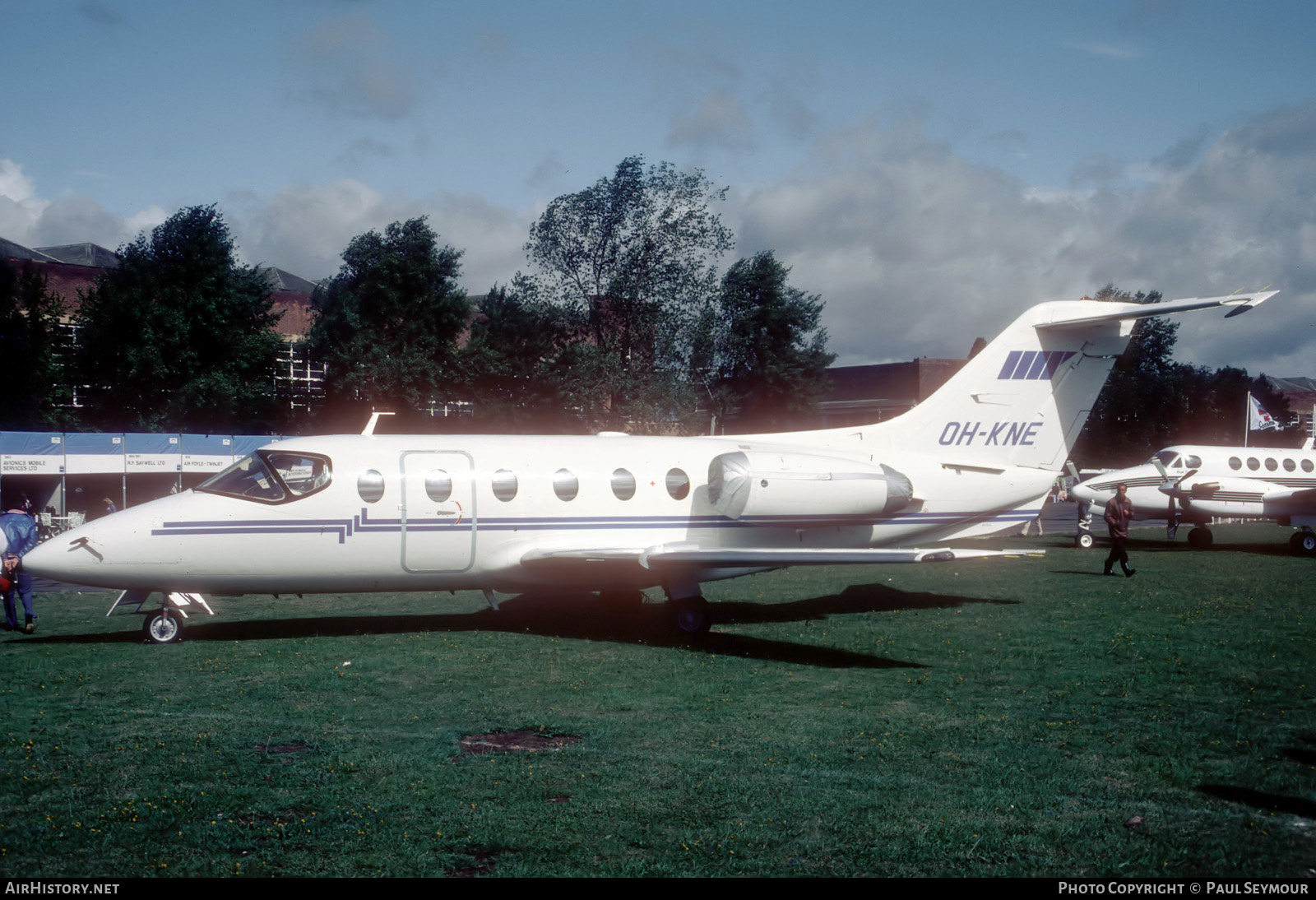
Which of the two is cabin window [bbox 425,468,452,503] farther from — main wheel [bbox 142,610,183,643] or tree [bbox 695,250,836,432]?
tree [bbox 695,250,836,432]

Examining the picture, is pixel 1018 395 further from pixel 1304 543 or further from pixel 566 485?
pixel 1304 543

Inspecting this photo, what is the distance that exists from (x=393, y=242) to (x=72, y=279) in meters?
24.9

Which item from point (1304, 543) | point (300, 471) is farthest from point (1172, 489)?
point (300, 471)

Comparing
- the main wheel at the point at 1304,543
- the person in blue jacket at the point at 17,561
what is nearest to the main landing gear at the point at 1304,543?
the main wheel at the point at 1304,543

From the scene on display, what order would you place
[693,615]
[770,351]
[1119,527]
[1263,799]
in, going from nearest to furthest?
[1263,799]
[693,615]
[1119,527]
[770,351]

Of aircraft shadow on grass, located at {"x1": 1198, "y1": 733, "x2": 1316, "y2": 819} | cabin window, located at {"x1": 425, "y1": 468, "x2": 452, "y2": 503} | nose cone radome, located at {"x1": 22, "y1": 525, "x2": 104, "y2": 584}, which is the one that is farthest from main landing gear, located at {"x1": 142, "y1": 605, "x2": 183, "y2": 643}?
aircraft shadow on grass, located at {"x1": 1198, "y1": 733, "x2": 1316, "y2": 819}

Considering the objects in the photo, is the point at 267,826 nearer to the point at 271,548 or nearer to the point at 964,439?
the point at 271,548

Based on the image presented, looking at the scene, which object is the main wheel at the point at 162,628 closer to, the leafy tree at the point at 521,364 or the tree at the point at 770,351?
the leafy tree at the point at 521,364

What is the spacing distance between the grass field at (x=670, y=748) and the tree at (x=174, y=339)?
3403 cm

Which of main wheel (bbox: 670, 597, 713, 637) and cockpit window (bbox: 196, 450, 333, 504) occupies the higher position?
cockpit window (bbox: 196, 450, 333, 504)

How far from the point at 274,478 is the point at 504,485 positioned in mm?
3298

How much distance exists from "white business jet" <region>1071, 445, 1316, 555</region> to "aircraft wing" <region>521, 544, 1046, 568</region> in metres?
19.1

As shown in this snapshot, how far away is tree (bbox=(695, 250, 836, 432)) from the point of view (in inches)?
2815

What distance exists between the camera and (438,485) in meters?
14.3
